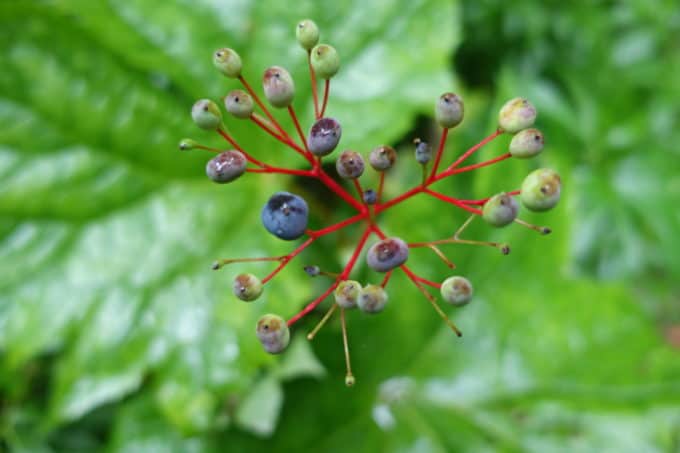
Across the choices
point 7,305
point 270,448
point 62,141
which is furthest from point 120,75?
point 270,448

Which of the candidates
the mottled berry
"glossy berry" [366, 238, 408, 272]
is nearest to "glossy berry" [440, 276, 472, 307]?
"glossy berry" [366, 238, 408, 272]

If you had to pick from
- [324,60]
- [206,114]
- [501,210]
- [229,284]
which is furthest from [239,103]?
[229,284]

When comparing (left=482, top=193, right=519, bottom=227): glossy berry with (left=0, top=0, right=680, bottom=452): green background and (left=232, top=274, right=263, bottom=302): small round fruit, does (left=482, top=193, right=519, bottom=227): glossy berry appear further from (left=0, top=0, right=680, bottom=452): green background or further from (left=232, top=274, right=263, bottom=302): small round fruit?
(left=0, top=0, right=680, bottom=452): green background

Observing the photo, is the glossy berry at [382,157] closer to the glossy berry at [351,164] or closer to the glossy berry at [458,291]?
the glossy berry at [351,164]

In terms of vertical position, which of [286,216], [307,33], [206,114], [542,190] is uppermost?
[307,33]

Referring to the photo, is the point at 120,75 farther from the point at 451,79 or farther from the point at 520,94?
the point at 520,94

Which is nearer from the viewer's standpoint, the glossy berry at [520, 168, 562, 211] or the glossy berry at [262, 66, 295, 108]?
the glossy berry at [520, 168, 562, 211]

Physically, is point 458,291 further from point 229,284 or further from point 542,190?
point 229,284
